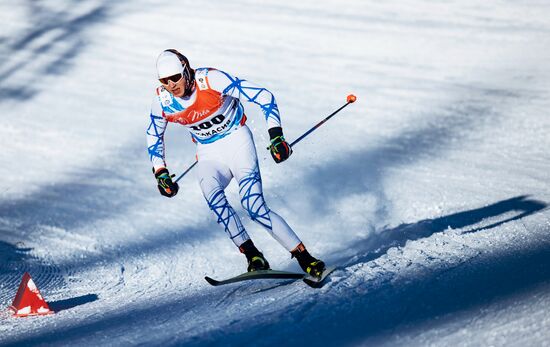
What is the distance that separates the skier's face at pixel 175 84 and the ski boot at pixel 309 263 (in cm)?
157

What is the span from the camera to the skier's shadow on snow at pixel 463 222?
7684 mm

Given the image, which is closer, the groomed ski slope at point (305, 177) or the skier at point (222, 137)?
the groomed ski slope at point (305, 177)

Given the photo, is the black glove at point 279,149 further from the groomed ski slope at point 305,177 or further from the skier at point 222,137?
the groomed ski slope at point 305,177

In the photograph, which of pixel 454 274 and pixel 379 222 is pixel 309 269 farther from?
pixel 379 222

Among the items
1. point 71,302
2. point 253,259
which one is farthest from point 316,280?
point 71,302

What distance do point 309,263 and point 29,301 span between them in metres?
2.38

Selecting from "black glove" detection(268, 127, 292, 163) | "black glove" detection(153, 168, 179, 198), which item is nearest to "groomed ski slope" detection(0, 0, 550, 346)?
"black glove" detection(153, 168, 179, 198)

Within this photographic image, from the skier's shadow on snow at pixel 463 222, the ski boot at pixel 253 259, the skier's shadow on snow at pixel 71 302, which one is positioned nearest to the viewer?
the ski boot at pixel 253 259

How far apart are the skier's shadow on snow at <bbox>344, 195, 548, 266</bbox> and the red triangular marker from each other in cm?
274

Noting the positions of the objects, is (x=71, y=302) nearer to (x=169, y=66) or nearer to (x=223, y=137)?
(x=223, y=137)

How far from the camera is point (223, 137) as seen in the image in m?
6.71

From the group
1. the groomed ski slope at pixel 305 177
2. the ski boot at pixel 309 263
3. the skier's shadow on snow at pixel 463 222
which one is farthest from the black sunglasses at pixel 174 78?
the skier's shadow on snow at pixel 463 222

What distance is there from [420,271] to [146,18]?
43.4 ft

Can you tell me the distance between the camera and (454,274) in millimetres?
6008
